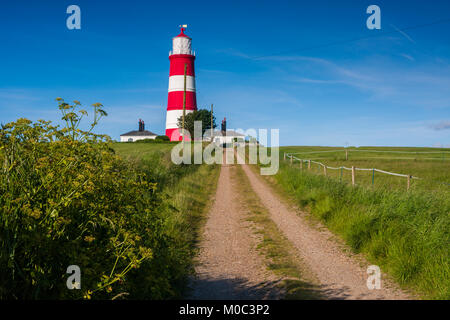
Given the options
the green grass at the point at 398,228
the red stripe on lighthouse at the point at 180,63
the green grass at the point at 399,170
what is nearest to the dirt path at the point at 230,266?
the green grass at the point at 398,228

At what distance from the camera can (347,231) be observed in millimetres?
7320

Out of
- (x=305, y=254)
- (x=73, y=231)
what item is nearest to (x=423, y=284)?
(x=305, y=254)

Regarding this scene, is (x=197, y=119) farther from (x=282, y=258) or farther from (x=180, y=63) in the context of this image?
(x=282, y=258)

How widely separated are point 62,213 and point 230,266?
11.9 feet

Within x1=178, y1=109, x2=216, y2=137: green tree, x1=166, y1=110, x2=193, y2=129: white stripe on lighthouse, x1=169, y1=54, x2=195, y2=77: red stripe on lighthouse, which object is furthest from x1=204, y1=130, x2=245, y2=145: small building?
x1=169, y1=54, x2=195, y2=77: red stripe on lighthouse

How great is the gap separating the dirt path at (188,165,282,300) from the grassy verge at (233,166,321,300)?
17 centimetres

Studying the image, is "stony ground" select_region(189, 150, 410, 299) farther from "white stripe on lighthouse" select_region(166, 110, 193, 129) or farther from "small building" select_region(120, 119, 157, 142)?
"small building" select_region(120, 119, 157, 142)

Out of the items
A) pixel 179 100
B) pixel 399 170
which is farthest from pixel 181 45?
pixel 399 170

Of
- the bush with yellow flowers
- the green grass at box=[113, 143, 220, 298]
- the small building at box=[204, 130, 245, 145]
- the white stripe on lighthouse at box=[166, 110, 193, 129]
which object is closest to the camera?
the bush with yellow flowers

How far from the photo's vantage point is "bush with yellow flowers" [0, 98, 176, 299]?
271 cm

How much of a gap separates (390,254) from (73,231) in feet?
16.6

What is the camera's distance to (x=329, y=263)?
6.05 metres

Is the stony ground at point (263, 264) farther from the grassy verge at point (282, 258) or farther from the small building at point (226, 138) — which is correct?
the small building at point (226, 138)
